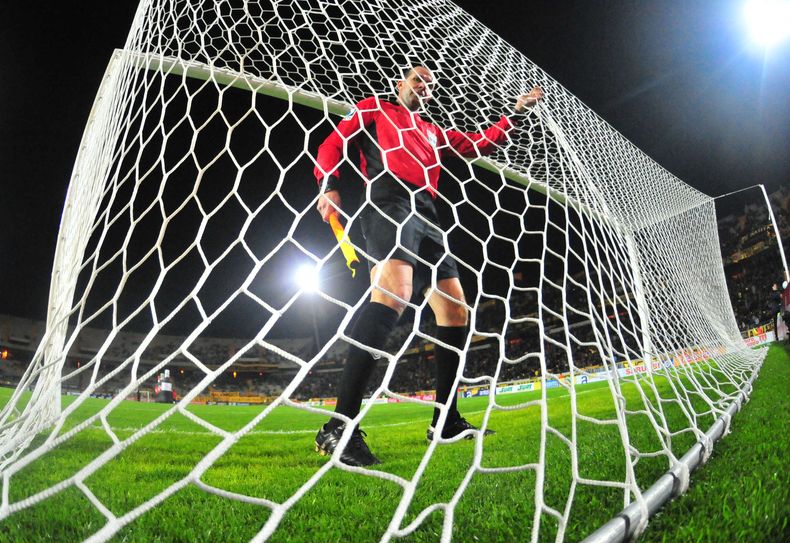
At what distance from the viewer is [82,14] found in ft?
21.3

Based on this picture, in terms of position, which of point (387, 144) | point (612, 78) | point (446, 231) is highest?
point (612, 78)

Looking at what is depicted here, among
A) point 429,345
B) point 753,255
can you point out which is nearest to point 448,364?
point 429,345

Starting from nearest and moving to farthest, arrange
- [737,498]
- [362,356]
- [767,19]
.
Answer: [737,498] → [362,356] → [767,19]

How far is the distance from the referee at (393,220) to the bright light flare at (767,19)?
25.6 feet

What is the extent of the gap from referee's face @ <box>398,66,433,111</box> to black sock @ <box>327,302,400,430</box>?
24.7 inches

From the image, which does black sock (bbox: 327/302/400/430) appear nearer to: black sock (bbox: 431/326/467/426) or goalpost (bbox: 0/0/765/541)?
goalpost (bbox: 0/0/765/541)

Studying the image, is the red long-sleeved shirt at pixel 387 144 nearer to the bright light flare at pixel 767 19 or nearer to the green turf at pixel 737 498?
the green turf at pixel 737 498

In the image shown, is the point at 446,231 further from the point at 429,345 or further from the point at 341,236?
the point at 429,345

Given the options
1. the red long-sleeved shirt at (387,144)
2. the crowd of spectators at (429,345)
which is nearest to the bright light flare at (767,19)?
the crowd of spectators at (429,345)

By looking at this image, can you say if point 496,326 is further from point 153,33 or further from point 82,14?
point 153,33

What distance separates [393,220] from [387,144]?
30 cm

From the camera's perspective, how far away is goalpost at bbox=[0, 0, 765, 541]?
618 mm

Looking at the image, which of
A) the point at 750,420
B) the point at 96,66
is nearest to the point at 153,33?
the point at 750,420

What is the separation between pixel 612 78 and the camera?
7.26 metres
